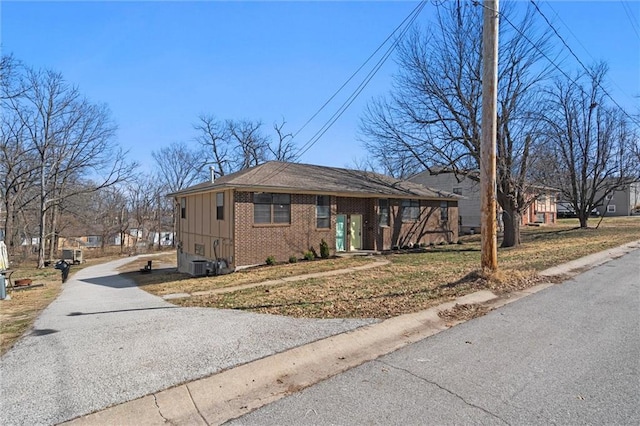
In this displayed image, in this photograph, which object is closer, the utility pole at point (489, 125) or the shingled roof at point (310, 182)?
the utility pole at point (489, 125)

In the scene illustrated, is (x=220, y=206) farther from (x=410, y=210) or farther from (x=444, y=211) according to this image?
(x=444, y=211)

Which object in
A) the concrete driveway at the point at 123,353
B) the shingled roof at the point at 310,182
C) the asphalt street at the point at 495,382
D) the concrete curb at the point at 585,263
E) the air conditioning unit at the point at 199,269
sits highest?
the shingled roof at the point at 310,182

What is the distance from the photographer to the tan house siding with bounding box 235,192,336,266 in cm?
1494

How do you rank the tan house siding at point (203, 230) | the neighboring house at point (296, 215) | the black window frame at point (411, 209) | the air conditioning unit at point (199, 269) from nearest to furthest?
the neighboring house at point (296, 215)
the tan house siding at point (203, 230)
the air conditioning unit at point (199, 269)
the black window frame at point (411, 209)

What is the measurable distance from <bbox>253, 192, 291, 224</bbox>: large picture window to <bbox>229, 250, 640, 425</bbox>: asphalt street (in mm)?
10822

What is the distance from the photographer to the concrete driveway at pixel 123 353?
3.48 metres

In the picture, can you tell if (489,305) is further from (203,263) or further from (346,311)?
(203,263)

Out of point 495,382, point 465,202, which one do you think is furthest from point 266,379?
point 465,202

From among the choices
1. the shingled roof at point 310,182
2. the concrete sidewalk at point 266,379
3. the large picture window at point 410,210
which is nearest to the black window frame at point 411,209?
the large picture window at point 410,210

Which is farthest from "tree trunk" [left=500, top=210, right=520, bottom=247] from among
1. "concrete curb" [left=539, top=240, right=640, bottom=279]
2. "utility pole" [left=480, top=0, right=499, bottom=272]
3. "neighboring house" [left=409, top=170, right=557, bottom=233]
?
"neighboring house" [left=409, top=170, right=557, bottom=233]

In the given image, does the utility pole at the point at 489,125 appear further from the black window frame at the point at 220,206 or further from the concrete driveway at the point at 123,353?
the black window frame at the point at 220,206

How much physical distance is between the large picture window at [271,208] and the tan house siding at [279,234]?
7.8 inches

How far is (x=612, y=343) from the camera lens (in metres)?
4.93

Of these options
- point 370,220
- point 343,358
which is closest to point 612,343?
point 343,358
